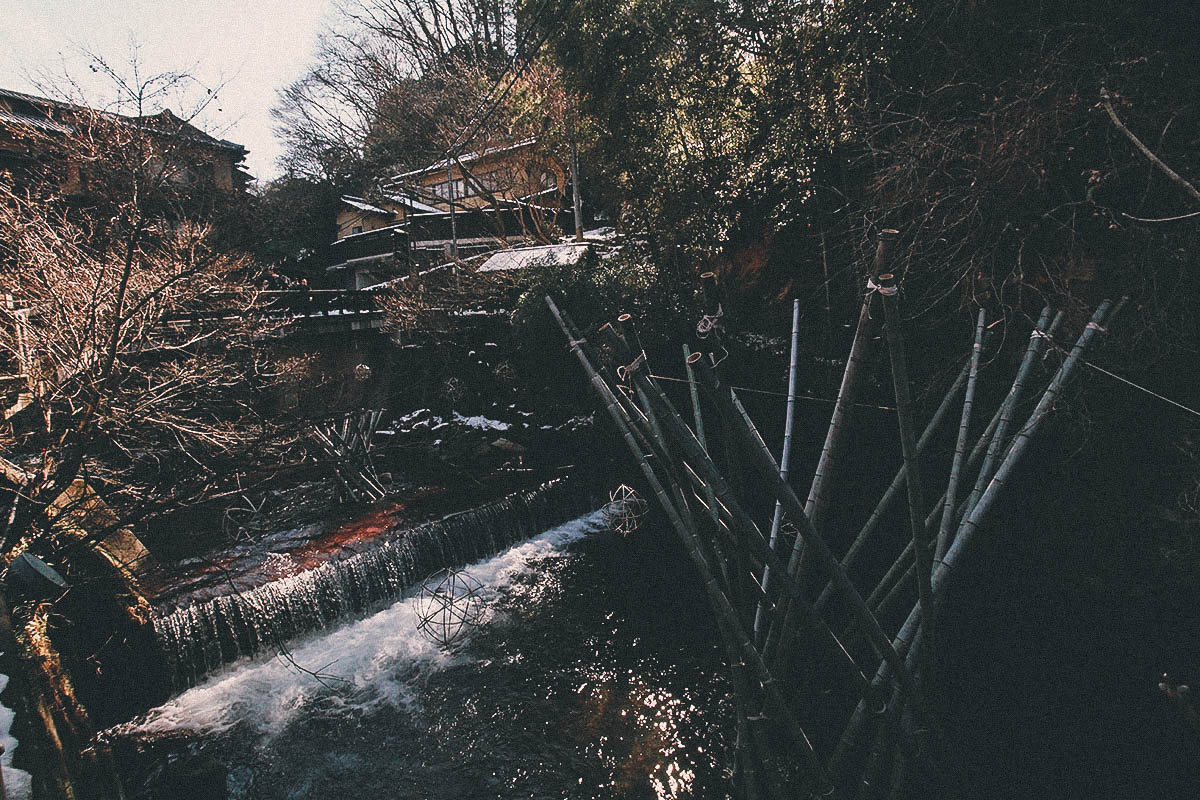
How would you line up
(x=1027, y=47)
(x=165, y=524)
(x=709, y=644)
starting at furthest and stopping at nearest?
(x=165, y=524), (x=709, y=644), (x=1027, y=47)

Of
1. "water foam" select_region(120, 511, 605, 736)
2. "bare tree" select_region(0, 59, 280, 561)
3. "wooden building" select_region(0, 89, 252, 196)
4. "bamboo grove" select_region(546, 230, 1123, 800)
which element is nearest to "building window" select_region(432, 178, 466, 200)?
"wooden building" select_region(0, 89, 252, 196)

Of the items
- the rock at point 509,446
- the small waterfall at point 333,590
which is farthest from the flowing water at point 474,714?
the rock at point 509,446

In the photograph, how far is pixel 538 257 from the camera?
15.1m

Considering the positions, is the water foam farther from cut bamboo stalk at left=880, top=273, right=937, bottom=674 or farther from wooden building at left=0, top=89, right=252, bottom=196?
wooden building at left=0, top=89, right=252, bottom=196

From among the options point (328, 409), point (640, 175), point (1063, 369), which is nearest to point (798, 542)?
point (1063, 369)

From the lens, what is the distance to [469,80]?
17.1 m

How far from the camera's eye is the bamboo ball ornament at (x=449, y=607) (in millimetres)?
8109

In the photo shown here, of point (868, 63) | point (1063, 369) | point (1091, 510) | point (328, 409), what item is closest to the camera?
point (1063, 369)

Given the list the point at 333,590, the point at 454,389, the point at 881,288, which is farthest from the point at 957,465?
the point at 454,389

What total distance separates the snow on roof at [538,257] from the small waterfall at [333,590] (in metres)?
6.73

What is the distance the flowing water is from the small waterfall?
28 cm

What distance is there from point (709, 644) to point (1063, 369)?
594 cm

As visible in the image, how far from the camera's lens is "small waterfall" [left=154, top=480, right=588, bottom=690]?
6996 mm

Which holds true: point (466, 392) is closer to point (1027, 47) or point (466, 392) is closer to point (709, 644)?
point (709, 644)
